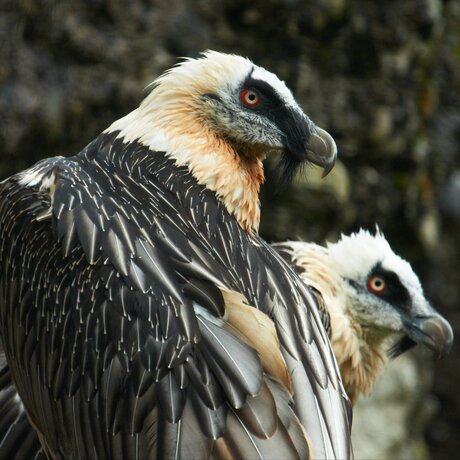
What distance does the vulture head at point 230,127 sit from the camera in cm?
412

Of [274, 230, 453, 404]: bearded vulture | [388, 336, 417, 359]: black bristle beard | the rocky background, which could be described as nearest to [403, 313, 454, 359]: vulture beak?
[274, 230, 453, 404]: bearded vulture

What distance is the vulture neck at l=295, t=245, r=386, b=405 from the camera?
5.14 m

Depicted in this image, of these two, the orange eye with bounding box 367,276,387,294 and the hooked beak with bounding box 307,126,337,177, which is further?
the orange eye with bounding box 367,276,387,294

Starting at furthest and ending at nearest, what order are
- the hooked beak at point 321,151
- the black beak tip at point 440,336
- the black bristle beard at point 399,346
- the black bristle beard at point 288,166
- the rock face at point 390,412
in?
the rock face at point 390,412 < the black bristle beard at point 399,346 < the black beak tip at point 440,336 < the black bristle beard at point 288,166 < the hooked beak at point 321,151

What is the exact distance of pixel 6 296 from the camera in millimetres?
3914

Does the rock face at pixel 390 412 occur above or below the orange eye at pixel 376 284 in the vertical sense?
below

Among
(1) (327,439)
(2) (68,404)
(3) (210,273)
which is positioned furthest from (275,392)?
(2) (68,404)

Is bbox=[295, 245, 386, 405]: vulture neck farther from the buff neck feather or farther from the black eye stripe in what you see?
the buff neck feather

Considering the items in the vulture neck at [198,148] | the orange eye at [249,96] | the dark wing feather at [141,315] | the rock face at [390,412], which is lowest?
the rock face at [390,412]

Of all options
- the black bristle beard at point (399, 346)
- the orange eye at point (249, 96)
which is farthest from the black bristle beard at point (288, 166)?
the black bristle beard at point (399, 346)

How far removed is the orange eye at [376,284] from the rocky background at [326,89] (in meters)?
1.67

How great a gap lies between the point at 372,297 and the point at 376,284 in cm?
7

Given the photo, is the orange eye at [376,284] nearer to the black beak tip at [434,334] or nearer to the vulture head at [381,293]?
the vulture head at [381,293]

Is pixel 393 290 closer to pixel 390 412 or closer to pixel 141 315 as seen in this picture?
pixel 141 315
